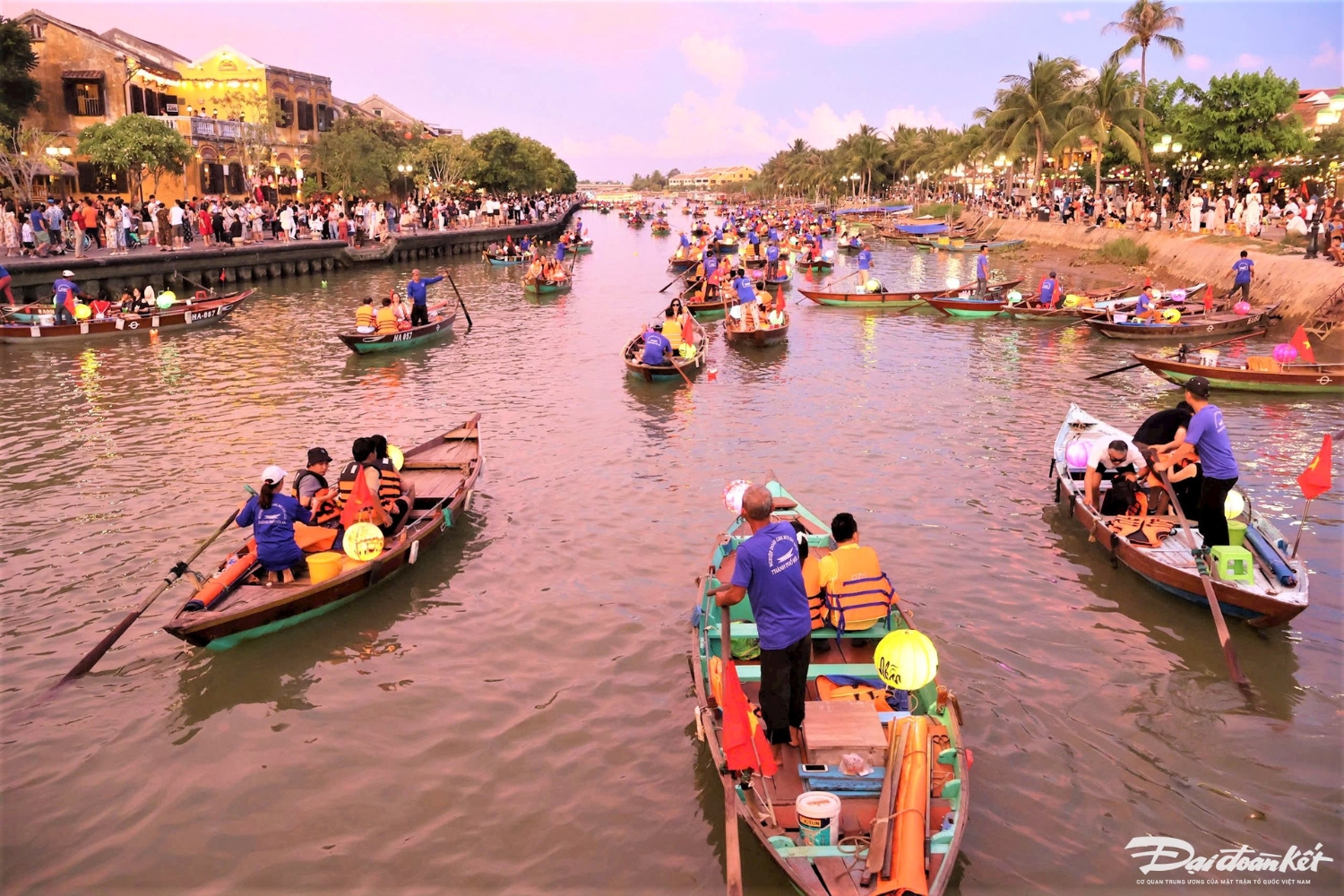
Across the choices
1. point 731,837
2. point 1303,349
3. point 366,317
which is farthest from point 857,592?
point 366,317

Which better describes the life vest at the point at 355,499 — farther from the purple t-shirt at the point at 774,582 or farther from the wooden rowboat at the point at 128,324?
the wooden rowboat at the point at 128,324

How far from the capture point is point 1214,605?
859 cm

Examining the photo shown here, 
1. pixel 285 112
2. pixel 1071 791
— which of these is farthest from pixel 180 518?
pixel 285 112

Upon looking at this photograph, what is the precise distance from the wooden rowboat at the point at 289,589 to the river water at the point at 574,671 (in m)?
0.31

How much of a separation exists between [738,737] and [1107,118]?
5431 centimetres

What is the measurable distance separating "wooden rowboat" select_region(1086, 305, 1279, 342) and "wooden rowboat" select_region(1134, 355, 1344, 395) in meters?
6.14

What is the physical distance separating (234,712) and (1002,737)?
7004mm

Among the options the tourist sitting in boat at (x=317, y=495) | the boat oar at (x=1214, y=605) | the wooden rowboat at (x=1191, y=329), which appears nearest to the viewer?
the boat oar at (x=1214, y=605)

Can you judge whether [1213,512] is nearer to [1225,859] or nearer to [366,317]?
[1225,859]

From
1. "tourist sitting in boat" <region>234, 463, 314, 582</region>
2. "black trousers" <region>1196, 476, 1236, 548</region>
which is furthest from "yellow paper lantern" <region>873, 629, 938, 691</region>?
"tourist sitting in boat" <region>234, 463, 314, 582</region>

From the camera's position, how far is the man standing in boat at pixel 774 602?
20.7 ft

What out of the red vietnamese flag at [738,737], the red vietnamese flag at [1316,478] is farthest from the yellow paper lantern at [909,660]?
the red vietnamese flag at [1316,478]

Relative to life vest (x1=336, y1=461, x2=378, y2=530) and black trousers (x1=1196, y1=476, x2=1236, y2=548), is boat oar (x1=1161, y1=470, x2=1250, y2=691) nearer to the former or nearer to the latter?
black trousers (x1=1196, y1=476, x2=1236, y2=548)

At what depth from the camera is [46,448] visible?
16.3 meters
